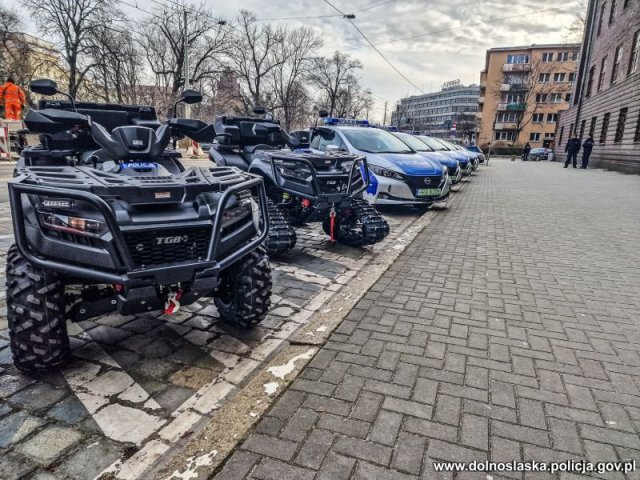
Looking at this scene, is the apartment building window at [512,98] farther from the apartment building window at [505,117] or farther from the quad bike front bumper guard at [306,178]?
the quad bike front bumper guard at [306,178]

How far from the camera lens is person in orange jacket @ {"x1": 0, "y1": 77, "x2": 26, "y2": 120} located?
1373cm

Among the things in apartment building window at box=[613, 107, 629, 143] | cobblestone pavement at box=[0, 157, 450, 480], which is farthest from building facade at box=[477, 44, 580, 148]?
cobblestone pavement at box=[0, 157, 450, 480]

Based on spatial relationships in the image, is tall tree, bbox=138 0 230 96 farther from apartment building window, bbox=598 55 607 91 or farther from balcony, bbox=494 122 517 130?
balcony, bbox=494 122 517 130

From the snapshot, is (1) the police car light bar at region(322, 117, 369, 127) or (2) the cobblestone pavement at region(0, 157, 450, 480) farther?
(1) the police car light bar at region(322, 117, 369, 127)

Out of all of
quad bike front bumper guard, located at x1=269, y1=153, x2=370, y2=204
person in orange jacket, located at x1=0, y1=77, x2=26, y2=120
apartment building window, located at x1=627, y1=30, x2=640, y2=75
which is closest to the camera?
quad bike front bumper guard, located at x1=269, y1=153, x2=370, y2=204

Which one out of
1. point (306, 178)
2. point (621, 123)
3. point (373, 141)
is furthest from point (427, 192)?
point (621, 123)

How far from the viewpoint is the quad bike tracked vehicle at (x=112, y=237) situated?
237cm

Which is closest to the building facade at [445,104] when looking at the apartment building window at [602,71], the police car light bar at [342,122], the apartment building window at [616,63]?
the apartment building window at [602,71]

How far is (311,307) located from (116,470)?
230cm

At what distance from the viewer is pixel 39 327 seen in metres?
2.49

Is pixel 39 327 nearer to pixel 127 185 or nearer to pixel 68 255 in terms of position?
pixel 68 255

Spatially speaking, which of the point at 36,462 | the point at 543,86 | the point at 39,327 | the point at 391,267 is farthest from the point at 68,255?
the point at 543,86

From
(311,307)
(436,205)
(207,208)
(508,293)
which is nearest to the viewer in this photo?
(207,208)

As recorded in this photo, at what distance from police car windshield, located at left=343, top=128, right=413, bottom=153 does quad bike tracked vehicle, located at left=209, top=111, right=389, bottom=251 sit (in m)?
3.11
